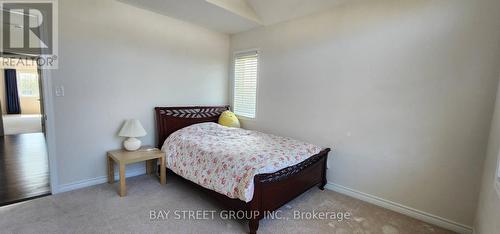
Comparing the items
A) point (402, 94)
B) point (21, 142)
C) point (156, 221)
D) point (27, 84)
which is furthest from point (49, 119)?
point (27, 84)

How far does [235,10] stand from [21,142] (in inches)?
227

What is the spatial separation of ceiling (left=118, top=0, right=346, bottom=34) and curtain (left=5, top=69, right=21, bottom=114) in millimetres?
9947

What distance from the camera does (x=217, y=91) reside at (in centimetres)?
418

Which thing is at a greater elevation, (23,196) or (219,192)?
(219,192)

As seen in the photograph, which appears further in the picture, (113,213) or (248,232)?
(113,213)

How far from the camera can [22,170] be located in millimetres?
3275

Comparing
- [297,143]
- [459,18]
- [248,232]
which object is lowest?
[248,232]

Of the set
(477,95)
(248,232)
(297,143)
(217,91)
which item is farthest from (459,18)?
(217,91)

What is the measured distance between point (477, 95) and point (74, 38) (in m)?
4.26

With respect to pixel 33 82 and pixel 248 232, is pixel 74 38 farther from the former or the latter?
pixel 33 82

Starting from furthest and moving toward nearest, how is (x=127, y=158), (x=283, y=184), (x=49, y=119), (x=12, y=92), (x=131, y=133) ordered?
(x=12, y=92) < (x=131, y=133) < (x=127, y=158) < (x=49, y=119) < (x=283, y=184)

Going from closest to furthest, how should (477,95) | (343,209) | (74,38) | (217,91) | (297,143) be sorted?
(477,95)
(343,209)
(74,38)
(297,143)
(217,91)

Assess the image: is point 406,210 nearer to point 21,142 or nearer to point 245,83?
point 245,83

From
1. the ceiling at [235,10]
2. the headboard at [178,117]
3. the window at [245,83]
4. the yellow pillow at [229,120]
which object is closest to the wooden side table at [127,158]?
the headboard at [178,117]
